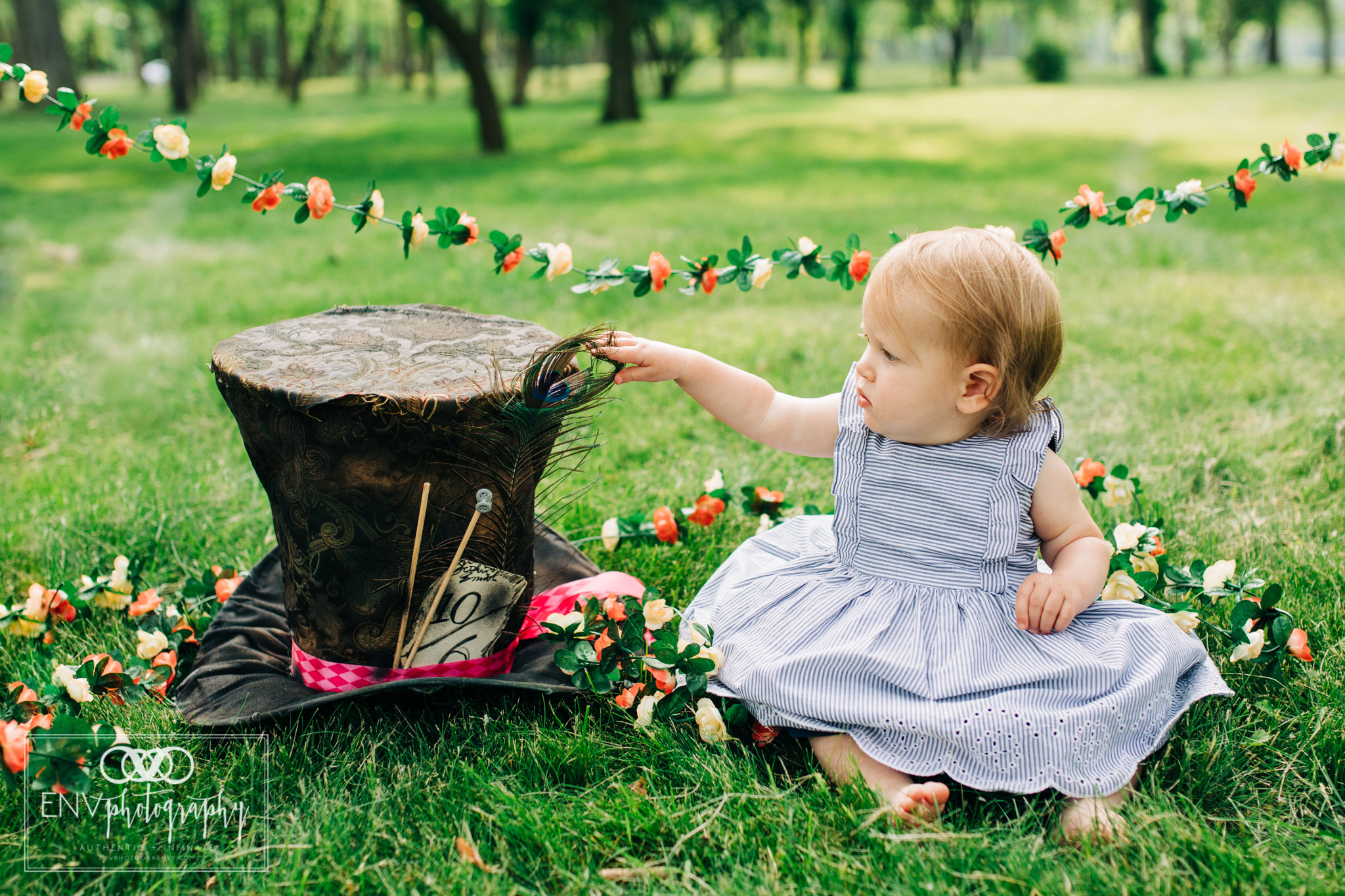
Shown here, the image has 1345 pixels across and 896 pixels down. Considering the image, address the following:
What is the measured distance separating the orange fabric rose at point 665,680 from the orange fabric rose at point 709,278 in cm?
96

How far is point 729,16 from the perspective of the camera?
121 ft

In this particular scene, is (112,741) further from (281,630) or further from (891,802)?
(891,802)

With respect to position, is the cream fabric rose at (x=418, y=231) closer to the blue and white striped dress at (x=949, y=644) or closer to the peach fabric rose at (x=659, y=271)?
the peach fabric rose at (x=659, y=271)

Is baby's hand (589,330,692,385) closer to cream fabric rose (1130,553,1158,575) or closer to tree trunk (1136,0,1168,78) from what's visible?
cream fabric rose (1130,553,1158,575)

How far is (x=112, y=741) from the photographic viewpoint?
6.59ft

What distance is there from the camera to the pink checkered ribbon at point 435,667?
2314 millimetres

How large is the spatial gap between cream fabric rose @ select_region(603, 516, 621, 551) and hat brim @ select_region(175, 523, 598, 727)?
132mm

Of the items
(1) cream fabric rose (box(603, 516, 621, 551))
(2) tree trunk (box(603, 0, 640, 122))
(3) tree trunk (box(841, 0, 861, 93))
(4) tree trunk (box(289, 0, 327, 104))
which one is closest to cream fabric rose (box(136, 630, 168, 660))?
(1) cream fabric rose (box(603, 516, 621, 551))

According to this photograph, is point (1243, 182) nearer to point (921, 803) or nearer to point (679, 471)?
point (921, 803)

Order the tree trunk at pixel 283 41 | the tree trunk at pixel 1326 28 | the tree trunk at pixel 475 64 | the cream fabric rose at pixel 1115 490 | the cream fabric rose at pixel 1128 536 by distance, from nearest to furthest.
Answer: the cream fabric rose at pixel 1128 536 < the cream fabric rose at pixel 1115 490 < the tree trunk at pixel 475 64 < the tree trunk at pixel 283 41 < the tree trunk at pixel 1326 28

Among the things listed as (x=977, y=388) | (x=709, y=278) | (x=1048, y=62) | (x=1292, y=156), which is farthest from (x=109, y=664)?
(x=1048, y=62)

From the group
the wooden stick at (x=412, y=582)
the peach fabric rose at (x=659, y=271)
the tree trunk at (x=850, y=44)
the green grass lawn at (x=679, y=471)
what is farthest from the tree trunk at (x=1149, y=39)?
the wooden stick at (x=412, y=582)

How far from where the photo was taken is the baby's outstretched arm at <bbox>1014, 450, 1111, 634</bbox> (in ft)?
6.98

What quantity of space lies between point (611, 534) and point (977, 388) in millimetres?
1341
